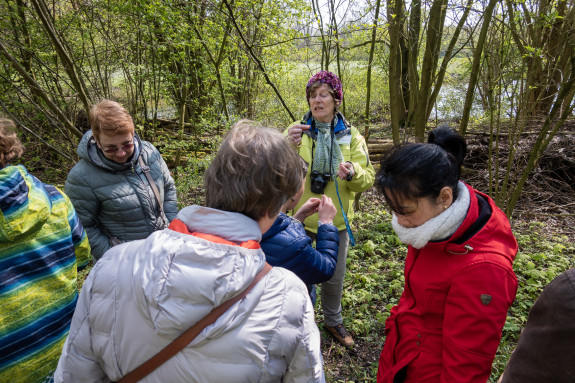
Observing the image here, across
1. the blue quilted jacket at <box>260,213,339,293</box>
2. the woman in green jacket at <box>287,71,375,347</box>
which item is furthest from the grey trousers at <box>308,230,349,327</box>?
the blue quilted jacket at <box>260,213,339,293</box>

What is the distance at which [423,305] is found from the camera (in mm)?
1338

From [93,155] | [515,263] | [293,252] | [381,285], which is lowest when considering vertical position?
[381,285]

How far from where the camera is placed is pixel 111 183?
2164mm

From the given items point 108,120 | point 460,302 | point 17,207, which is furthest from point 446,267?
point 108,120

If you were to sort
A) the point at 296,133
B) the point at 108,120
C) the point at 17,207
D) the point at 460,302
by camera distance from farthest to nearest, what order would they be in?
the point at 296,133 → the point at 108,120 → the point at 17,207 → the point at 460,302

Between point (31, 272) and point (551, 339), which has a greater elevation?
point (551, 339)

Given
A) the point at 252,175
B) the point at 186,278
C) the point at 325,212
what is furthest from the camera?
the point at 325,212

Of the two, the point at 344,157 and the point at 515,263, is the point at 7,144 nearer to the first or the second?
the point at 344,157

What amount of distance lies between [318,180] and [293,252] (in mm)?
1059

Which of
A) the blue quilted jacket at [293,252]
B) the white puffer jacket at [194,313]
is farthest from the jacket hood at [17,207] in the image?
the blue quilted jacket at [293,252]

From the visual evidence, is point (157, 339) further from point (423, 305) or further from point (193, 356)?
point (423, 305)

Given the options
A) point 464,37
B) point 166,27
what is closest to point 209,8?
point 166,27

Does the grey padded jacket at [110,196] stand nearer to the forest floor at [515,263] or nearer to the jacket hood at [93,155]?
the jacket hood at [93,155]

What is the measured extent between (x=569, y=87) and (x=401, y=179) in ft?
8.55
